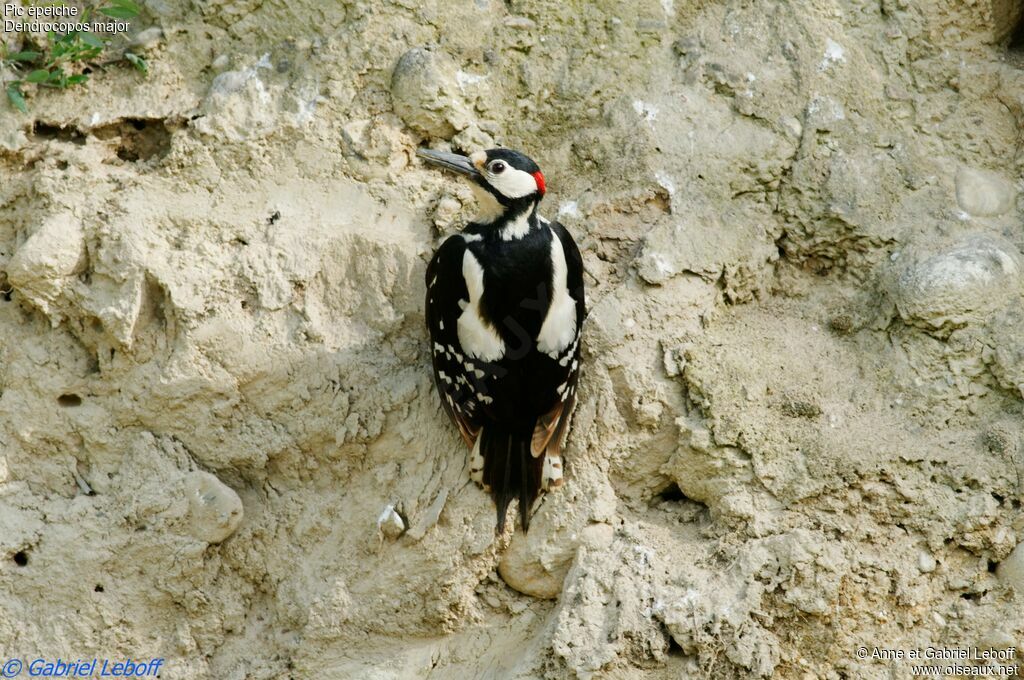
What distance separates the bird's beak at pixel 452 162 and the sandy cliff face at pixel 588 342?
0.24m

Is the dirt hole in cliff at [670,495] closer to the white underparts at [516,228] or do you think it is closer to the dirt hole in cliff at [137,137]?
the white underparts at [516,228]

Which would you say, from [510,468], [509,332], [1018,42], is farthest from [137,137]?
[1018,42]

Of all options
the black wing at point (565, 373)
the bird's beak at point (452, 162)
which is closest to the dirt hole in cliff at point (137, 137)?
the bird's beak at point (452, 162)

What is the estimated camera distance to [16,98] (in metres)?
3.86

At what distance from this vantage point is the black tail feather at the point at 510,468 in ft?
11.8

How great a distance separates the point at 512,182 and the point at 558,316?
1.45 ft

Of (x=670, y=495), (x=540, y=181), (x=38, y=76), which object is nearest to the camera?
(x=540, y=181)

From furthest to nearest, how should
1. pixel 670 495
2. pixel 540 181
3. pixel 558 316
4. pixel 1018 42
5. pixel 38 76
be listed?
pixel 1018 42
pixel 38 76
pixel 670 495
pixel 540 181
pixel 558 316

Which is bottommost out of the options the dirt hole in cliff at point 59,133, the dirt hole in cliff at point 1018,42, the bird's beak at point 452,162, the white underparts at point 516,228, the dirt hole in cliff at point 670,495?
the dirt hole in cliff at point 670,495

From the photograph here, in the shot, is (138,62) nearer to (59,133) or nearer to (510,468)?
(59,133)

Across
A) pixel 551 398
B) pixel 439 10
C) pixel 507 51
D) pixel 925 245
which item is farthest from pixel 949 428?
pixel 439 10

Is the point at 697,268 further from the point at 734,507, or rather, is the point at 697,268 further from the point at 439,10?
the point at 439,10

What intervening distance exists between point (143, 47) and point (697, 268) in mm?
2035

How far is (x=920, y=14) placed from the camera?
4.01 metres
